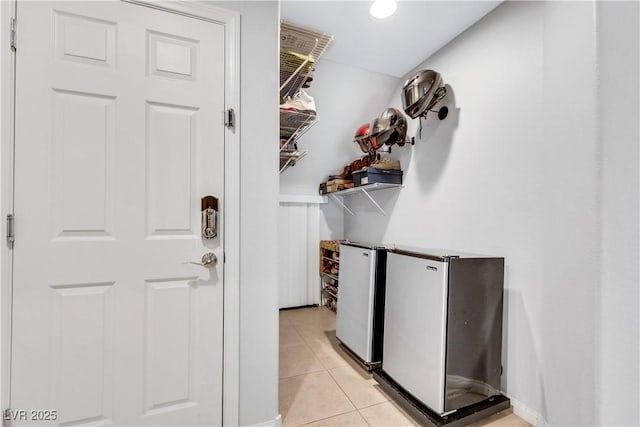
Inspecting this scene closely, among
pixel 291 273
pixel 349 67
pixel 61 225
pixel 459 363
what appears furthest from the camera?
pixel 291 273

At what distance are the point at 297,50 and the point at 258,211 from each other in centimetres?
129

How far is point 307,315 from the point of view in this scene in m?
3.39

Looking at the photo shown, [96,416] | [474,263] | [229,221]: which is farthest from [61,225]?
[474,263]

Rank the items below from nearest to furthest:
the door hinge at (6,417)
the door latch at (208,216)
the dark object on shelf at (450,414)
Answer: the door hinge at (6,417)
the door latch at (208,216)
the dark object on shelf at (450,414)

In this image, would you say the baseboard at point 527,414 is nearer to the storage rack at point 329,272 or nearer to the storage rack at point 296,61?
the storage rack at point 329,272

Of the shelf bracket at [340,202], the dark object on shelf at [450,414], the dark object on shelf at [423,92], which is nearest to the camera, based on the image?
the dark object on shelf at [450,414]

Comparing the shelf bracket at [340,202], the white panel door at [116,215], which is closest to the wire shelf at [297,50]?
the white panel door at [116,215]

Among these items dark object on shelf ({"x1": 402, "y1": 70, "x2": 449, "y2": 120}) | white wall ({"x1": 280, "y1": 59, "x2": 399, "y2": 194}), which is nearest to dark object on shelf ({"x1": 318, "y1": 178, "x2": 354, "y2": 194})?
white wall ({"x1": 280, "y1": 59, "x2": 399, "y2": 194})

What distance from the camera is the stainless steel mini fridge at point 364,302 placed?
82.7 inches

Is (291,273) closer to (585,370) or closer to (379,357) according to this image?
(379,357)

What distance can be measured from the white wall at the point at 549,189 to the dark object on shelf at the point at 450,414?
6.1 inches

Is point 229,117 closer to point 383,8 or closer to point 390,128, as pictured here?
point 383,8

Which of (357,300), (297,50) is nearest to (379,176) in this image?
Result: (357,300)

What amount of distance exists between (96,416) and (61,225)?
0.86 metres
